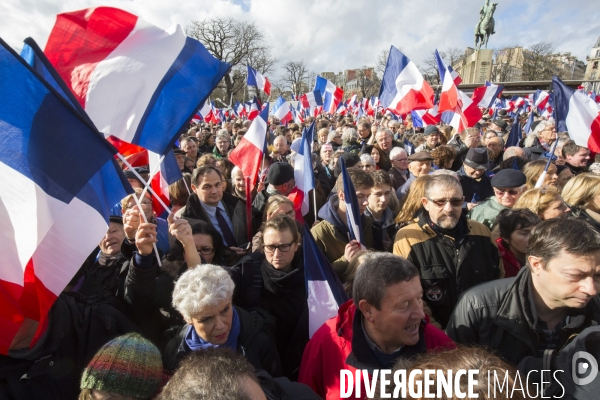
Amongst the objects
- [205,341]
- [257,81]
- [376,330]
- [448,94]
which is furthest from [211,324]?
[257,81]

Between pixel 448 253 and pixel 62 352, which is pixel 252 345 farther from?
pixel 448 253

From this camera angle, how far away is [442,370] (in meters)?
1.10

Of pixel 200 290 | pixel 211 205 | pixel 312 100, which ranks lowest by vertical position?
pixel 200 290

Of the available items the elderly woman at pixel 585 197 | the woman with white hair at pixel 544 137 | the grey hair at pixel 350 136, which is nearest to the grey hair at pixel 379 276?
the elderly woman at pixel 585 197

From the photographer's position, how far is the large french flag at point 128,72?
2.30 meters

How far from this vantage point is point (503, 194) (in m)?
3.44

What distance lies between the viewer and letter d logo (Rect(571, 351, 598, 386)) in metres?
1.13

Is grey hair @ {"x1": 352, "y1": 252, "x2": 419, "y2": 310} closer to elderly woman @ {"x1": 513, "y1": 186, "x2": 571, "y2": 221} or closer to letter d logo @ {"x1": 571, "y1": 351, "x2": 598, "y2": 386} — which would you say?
letter d logo @ {"x1": 571, "y1": 351, "x2": 598, "y2": 386}

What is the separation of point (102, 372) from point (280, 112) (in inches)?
430

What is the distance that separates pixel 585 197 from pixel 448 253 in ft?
5.55

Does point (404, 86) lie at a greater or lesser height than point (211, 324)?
greater

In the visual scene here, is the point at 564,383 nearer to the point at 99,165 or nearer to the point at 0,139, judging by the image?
the point at 99,165

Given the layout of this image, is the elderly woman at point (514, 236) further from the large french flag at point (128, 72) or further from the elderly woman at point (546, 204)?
the large french flag at point (128, 72)

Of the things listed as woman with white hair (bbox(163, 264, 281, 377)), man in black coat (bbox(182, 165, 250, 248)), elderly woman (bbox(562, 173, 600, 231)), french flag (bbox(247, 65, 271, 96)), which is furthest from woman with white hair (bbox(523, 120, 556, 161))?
french flag (bbox(247, 65, 271, 96))
